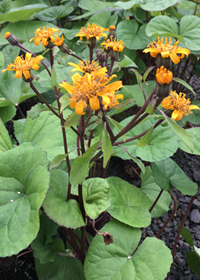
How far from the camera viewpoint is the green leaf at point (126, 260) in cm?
70

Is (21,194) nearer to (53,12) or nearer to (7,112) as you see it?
(7,112)

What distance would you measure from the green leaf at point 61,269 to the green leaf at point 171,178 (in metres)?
0.45

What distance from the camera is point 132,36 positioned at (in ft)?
4.86

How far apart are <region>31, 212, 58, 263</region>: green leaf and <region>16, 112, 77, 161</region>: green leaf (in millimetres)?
298

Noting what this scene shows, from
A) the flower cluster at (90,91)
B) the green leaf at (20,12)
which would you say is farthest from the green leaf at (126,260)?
the green leaf at (20,12)

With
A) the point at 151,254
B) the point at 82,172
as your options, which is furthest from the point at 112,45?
the point at 151,254

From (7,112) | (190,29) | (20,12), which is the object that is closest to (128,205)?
(7,112)

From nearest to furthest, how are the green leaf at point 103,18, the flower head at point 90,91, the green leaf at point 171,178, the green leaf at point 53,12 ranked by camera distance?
the flower head at point 90,91, the green leaf at point 171,178, the green leaf at point 103,18, the green leaf at point 53,12

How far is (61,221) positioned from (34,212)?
84mm

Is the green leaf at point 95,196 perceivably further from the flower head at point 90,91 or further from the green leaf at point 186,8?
the green leaf at point 186,8

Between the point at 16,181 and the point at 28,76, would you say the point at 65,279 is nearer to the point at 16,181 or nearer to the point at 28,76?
the point at 16,181

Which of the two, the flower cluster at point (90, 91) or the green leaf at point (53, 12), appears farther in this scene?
the green leaf at point (53, 12)

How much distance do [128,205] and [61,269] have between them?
13.8 inches

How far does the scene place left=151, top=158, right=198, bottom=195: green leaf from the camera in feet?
2.98
